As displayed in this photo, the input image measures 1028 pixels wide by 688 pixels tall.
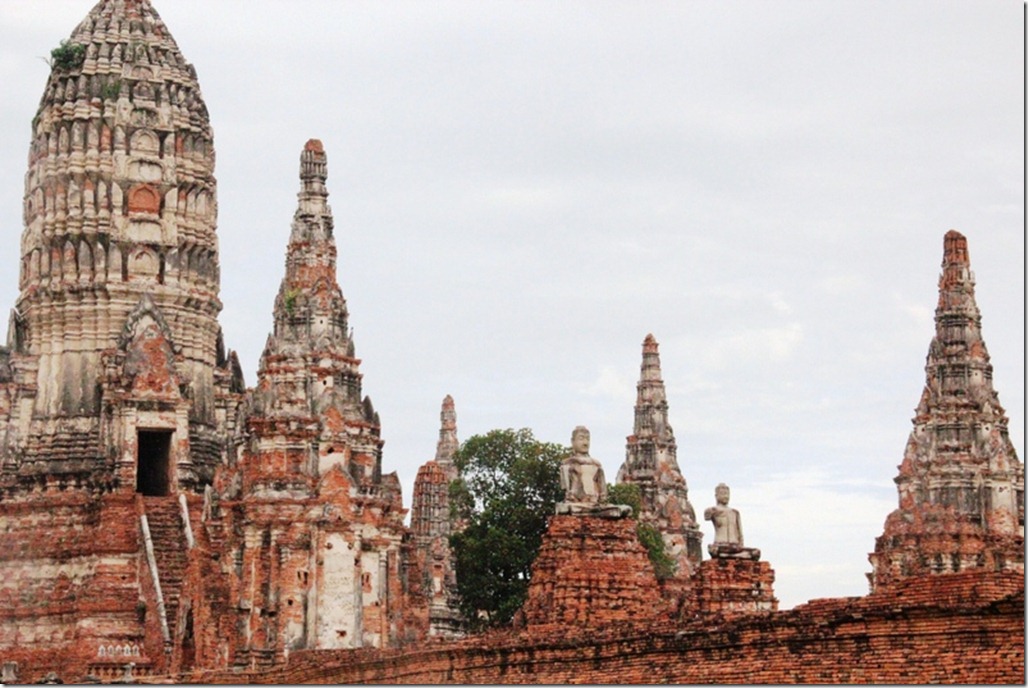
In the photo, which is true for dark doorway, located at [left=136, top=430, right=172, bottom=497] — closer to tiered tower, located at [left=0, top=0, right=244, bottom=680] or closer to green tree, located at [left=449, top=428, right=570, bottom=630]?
tiered tower, located at [left=0, top=0, right=244, bottom=680]

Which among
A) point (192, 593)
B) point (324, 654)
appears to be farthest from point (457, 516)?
point (324, 654)

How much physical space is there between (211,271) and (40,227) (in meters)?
3.96

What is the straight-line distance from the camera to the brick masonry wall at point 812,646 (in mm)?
16203

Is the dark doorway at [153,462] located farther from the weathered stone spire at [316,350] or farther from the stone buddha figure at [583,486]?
the stone buddha figure at [583,486]

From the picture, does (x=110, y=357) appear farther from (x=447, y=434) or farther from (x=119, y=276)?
(x=447, y=434)

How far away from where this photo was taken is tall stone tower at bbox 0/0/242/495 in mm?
46562

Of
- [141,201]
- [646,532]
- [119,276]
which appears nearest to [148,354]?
[119,276]

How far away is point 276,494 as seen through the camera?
123ft

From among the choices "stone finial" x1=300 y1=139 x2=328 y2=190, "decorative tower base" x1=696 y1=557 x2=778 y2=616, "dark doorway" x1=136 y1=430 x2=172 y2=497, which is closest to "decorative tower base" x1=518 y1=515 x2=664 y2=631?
"decorative tower base" x1=696 y1=557 x2=778 y2=616

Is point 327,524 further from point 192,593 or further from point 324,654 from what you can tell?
point 324,654

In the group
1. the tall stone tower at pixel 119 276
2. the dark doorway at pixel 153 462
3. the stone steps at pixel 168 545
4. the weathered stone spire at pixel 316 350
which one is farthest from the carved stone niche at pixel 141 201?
the weathered stone spire at pixel 316 350

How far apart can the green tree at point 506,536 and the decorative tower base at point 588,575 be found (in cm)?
2675

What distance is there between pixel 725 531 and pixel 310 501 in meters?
15.0

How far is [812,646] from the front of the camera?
57.9ft
